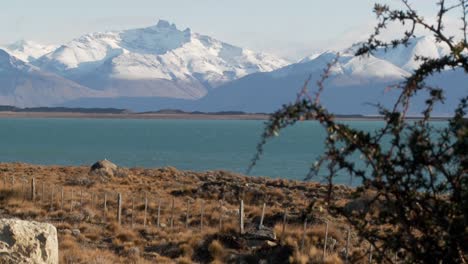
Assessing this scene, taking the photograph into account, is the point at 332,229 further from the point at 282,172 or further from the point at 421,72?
the point at 282,172

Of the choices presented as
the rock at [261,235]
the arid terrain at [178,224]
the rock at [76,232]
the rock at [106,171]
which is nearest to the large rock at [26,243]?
the arid terrain at [178,224]

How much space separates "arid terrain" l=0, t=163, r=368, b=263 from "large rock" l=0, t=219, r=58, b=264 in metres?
3.07

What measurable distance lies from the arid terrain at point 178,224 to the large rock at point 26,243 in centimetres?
307

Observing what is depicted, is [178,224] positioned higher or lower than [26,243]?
lower

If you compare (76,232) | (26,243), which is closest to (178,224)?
(76,232)

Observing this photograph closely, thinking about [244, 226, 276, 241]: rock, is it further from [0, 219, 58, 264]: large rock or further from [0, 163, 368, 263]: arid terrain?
[0, 219, 58, 264]: large rock

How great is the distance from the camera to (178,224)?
27.5 meters

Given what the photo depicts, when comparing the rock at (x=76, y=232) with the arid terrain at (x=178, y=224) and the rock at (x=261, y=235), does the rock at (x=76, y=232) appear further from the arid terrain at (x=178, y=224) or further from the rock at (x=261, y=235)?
the rock at (x=261, y=235)

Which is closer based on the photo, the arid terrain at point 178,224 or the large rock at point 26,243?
the large rock at point 26,243

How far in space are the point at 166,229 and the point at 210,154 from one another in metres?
107

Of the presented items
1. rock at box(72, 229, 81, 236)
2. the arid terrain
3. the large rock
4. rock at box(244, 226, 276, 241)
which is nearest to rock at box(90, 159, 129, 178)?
the arid terrain

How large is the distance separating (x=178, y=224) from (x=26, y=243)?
1606cm

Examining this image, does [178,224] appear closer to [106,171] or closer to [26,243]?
[26,243]

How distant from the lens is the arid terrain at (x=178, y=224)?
18.2 metres
